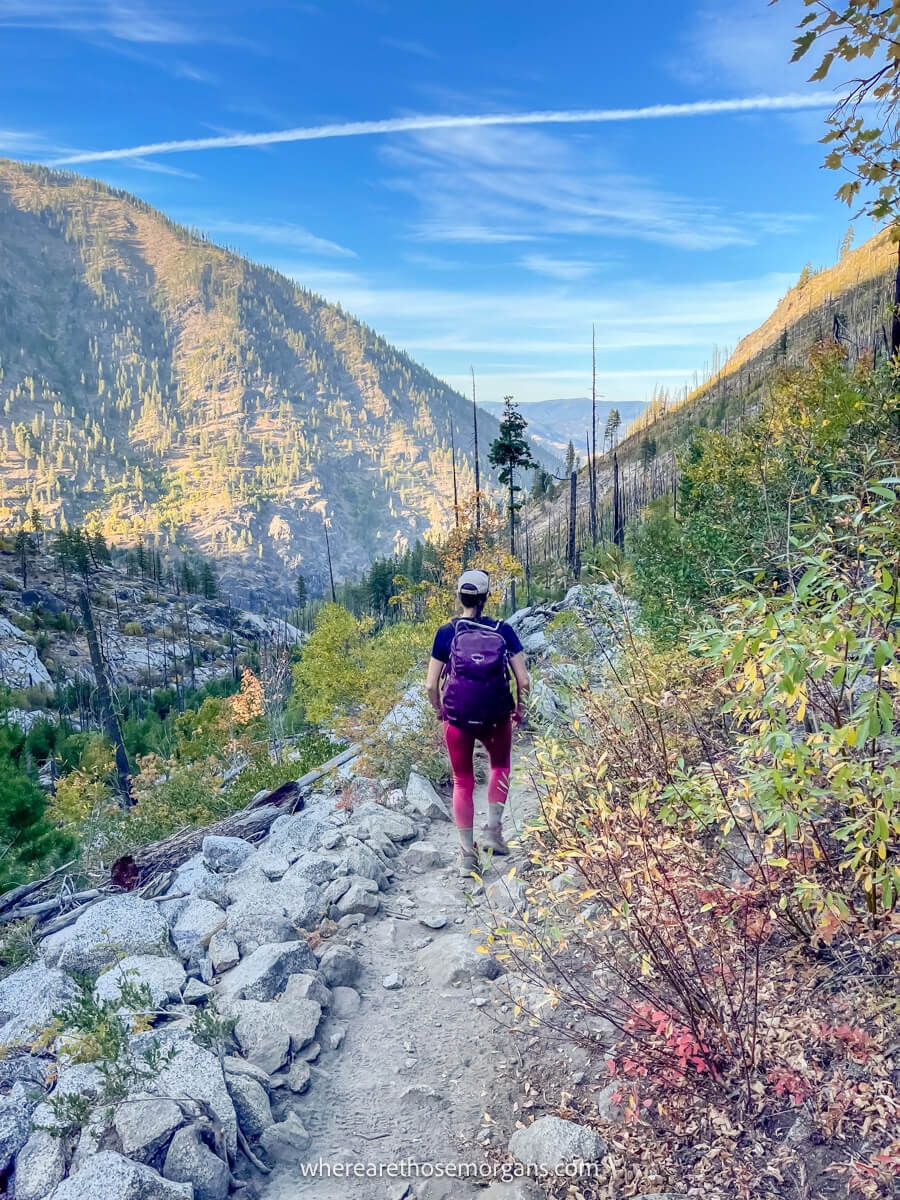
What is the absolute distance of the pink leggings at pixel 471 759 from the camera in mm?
5105

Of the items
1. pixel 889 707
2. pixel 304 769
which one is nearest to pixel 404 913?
pixel 889 707

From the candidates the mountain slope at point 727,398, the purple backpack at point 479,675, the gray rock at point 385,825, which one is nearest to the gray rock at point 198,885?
the gray rock at point 385,825

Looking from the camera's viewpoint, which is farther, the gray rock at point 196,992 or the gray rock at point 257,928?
the gray rock at point 257,928

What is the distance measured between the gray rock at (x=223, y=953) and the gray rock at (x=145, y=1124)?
5.03ft

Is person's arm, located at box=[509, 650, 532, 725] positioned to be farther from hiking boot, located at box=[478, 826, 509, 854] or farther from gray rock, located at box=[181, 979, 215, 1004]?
gray rock, located at box=[181, 979, 215, 1004]

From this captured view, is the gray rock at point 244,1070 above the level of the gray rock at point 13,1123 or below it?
below

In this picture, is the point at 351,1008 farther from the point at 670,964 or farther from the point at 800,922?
the point at 800,922

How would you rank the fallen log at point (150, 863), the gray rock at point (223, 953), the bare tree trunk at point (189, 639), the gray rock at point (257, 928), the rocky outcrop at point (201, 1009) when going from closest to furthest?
the rocky outcrop at point (201, 1009) → the gray rock at point (223, 953) → the gray rock at point (257, 928) → the fallen log at point (150, 863) → the bare tree trunk at point (189, 639)

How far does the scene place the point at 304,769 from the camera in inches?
492

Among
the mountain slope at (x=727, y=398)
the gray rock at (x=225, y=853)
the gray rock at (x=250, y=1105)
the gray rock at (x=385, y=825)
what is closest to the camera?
the gray rock at (x=250, y=1105)

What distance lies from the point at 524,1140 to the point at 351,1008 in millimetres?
1531

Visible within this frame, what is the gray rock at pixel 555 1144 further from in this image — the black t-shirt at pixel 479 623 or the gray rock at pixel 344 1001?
the black t-shirt at pixel 479 623

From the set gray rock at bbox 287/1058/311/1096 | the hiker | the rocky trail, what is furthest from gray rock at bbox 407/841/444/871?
gray rock at bbox 287/1058/311/1096

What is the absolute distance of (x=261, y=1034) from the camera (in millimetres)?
3525
